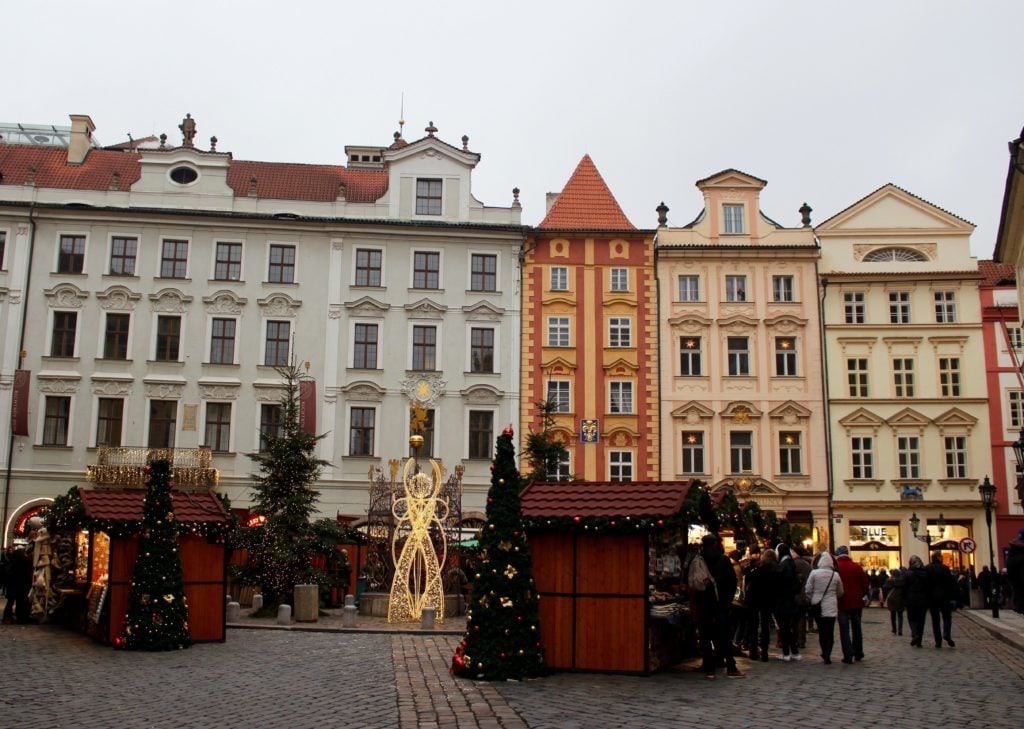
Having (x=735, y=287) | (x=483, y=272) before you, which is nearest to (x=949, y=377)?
(x=735, y=287)

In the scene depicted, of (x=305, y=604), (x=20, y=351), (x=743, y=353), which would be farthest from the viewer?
(x=743, y=353)

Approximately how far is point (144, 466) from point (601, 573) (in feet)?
84.7

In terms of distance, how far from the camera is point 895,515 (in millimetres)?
39812

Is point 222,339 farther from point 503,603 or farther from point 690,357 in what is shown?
point 503,603

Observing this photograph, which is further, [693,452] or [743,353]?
[743,353]

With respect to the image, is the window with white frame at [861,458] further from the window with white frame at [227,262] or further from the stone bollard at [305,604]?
the stone bollard at [305,604]

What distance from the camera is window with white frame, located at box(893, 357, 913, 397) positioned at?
40.9 m

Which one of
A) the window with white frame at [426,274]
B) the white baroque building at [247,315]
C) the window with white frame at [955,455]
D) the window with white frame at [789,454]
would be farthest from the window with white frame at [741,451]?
the window with white frame at [426,274]

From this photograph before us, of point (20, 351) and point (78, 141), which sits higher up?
point (78, 141)

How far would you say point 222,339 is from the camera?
38812mm

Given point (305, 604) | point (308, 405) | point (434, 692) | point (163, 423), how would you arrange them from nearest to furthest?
point (434, 692) < point (305, 604) < point (308, 405) < point (163, 423)

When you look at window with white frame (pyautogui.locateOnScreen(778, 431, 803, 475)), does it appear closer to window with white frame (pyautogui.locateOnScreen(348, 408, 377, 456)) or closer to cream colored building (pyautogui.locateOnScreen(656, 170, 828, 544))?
cream colored building (pyautogui.locateOnScreen(656, 170, 828, 544))

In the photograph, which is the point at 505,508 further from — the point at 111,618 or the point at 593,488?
the point at 111,618

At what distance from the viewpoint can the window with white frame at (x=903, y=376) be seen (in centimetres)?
4088
